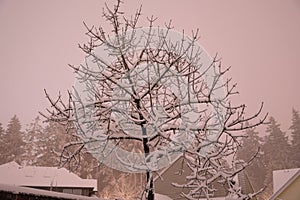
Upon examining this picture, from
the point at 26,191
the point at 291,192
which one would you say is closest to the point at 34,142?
the point at 291,192

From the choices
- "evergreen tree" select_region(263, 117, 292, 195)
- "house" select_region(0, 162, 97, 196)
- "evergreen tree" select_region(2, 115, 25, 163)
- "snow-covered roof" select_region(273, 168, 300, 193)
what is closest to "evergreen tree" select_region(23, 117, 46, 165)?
"evergreen tree" select_region(2, 115, 25, 163)

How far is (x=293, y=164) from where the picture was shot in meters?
38.4

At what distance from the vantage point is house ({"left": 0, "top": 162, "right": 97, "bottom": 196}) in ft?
54.2

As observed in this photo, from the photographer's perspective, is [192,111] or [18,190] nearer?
[18,190]

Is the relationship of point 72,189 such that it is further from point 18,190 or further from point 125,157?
point 18,190

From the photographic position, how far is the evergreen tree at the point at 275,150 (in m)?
38.4

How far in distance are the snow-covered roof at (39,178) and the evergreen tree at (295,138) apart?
28207 millimetres

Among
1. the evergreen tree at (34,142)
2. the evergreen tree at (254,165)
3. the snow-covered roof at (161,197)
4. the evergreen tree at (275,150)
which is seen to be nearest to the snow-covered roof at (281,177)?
the snow-covered roof at (161,197)

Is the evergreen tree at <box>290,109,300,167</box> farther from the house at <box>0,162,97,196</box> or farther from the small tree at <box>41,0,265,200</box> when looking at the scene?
the small tree at <box>41,0,265,200</box>

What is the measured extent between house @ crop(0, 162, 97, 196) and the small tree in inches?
407

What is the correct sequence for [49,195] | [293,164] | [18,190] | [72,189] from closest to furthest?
[18,190]
[49,195]
[72,189]
[293,164]

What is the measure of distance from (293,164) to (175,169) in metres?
26.9

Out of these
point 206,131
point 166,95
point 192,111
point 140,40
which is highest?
point 140,40

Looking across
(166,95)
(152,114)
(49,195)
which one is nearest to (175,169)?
(166,95)
